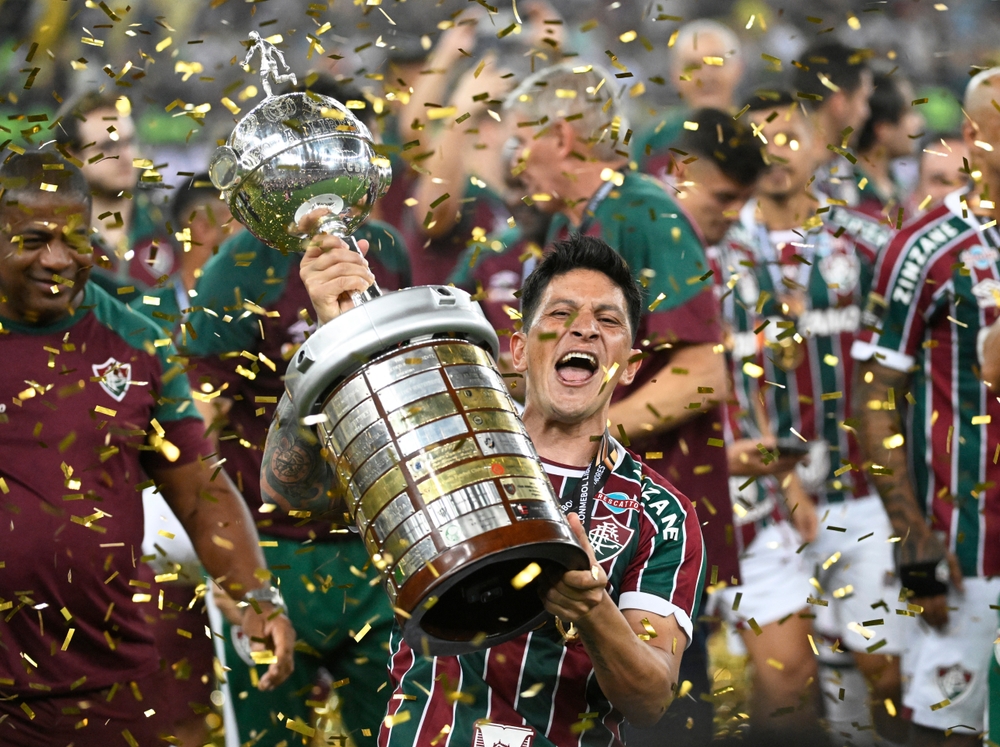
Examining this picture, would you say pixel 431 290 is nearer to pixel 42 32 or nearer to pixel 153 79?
pixel 42 32

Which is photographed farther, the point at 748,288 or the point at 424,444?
the point at 748,288

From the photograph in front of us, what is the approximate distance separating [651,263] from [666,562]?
158 cm

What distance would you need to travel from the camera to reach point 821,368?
18.3 feet

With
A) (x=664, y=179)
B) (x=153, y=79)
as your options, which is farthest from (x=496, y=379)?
(x=153, y=79)

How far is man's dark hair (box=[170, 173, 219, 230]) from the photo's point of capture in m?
5.75

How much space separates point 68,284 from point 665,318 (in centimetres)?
182

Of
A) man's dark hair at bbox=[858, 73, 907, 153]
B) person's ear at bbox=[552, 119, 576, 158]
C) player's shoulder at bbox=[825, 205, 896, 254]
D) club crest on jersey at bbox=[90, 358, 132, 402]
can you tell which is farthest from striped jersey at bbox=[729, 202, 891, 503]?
club crest on jersey at bbox=[90, 358, 132, 402]

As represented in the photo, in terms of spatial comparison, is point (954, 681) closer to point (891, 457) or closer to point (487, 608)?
point (891, 457)

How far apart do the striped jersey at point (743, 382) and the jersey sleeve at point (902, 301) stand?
799 mm

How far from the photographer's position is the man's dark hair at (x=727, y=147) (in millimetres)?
5094

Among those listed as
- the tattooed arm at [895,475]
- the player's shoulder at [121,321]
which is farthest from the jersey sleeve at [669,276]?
the player's shoulder at [121,321]

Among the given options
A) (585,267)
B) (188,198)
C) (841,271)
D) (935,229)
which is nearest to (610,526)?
(585,267)

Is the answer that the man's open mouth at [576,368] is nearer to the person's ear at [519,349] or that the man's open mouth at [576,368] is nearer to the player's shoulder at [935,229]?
the person's ear at [519,349]

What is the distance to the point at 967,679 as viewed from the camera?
4.43 m
